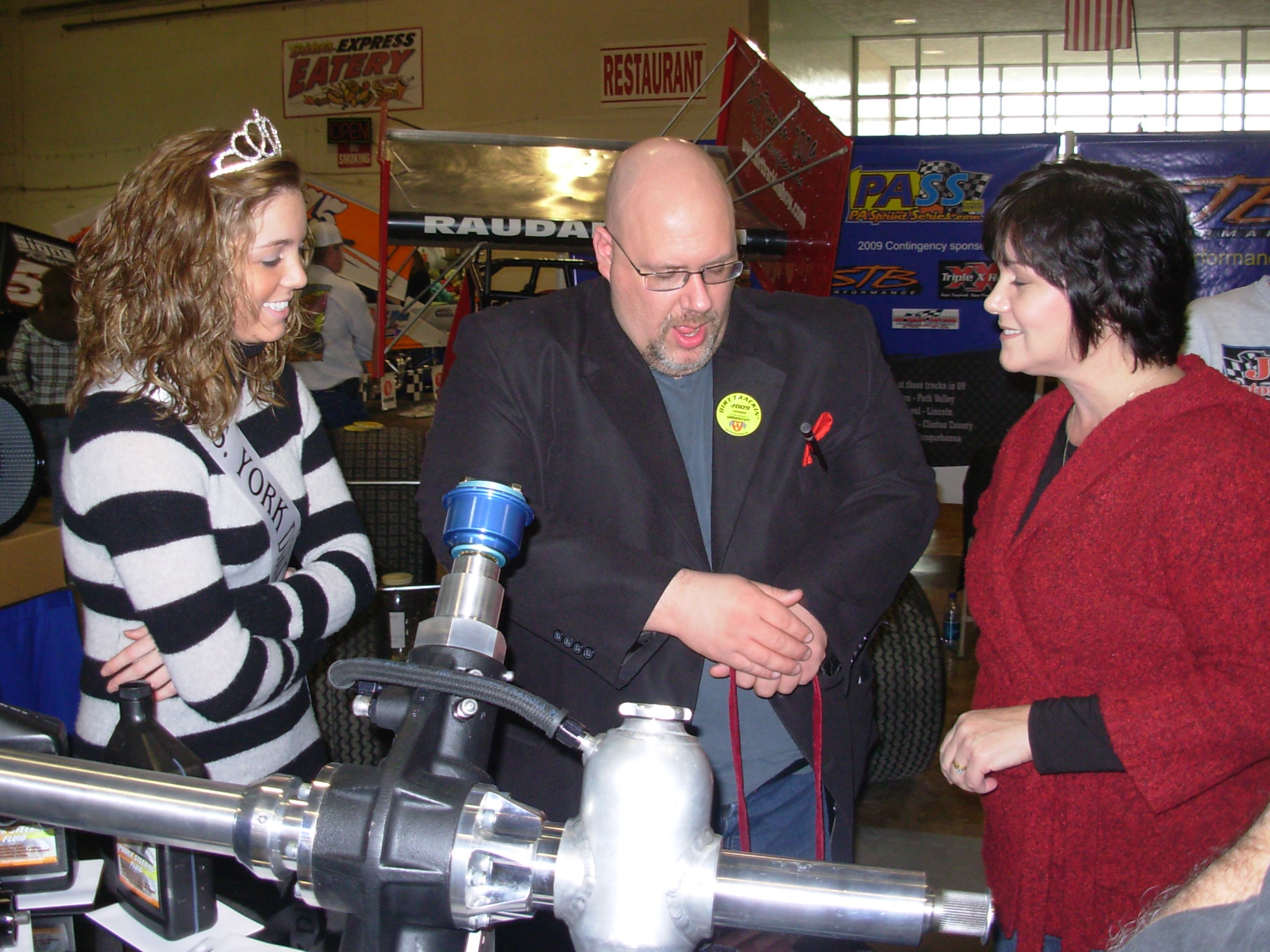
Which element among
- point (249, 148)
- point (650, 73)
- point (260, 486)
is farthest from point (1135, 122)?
point (260, 486)

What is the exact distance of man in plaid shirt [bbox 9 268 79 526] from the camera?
4914 mm

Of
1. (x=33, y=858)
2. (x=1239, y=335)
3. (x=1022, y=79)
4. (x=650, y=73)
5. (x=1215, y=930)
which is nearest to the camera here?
(x=1215, y=930)

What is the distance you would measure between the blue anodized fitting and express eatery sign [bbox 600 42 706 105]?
10609mm

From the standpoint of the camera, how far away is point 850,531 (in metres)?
Result: 1.52

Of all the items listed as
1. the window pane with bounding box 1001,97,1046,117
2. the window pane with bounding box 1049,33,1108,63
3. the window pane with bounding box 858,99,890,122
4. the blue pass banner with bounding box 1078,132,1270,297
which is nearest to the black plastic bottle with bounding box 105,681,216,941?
the blue pass banner with bounding box 1078,132,1270,297

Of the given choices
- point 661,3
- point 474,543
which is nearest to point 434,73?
point 661,3

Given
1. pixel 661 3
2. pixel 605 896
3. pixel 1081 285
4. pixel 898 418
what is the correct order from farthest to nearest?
pixel 661 3, pixel 898 418, pixel 1081 285, pixel 605 896

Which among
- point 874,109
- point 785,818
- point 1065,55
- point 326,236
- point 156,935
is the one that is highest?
point 1065,55

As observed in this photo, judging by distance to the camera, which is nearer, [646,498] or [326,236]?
[646,498]

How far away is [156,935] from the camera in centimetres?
96

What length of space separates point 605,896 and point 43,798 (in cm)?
31

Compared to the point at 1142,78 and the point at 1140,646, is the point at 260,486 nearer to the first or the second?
the point at 1140,646

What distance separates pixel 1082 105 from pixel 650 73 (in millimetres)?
6916

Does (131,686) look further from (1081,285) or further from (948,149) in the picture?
(948,149)
